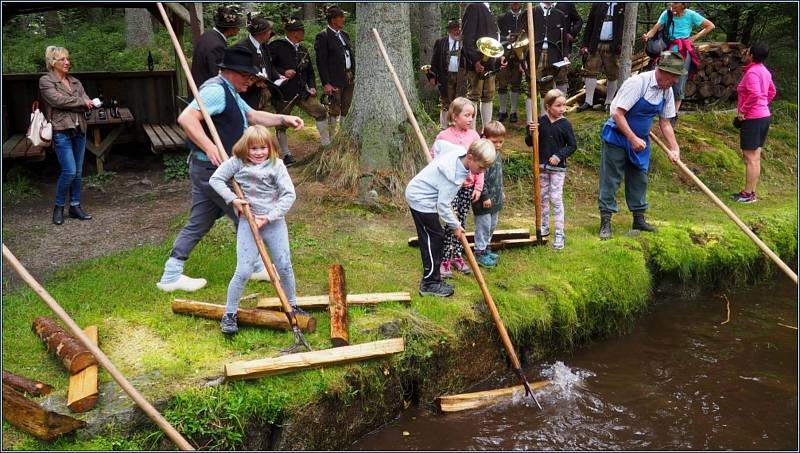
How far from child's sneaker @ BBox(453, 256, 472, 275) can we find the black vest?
2532mm

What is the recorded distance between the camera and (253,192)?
16.6ft

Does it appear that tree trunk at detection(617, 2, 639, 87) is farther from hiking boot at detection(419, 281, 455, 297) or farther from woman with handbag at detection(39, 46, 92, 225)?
woman with handbag at detection(39, 46, 92, 225)

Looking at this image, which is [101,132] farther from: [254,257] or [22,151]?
[254,257]

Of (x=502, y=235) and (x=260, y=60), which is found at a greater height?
(x=260, y=60)

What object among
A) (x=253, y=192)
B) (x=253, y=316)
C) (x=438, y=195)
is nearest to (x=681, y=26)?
(x=438, y=195)

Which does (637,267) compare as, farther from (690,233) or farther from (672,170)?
(672,170)

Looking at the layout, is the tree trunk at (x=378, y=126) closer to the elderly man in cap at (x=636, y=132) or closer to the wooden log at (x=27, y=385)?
the elderly man in cap at (x=636, y=132)

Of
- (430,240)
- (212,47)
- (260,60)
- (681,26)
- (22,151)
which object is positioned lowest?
(430,240)

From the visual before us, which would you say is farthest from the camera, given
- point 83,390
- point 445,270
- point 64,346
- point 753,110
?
point 753,110

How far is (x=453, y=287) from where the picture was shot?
6207 millimetres

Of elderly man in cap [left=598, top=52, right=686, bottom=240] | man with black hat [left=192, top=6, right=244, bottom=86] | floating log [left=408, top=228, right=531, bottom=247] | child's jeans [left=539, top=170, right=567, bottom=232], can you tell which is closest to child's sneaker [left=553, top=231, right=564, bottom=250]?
child's jeans [left=539, top=170, right=567, bottom=232]

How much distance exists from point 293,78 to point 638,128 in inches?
208

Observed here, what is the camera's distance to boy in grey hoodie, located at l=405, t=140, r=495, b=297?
18.0 ft

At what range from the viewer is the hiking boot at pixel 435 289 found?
19.7ft
